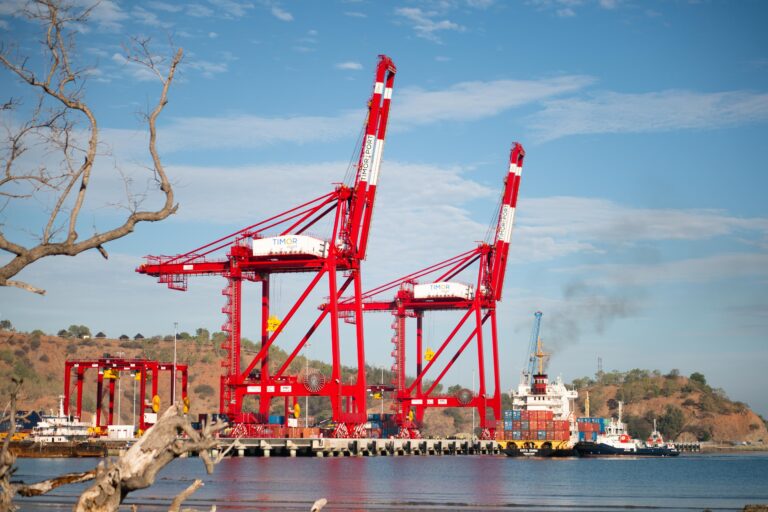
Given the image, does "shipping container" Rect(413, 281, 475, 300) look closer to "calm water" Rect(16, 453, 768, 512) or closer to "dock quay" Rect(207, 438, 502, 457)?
"dock quay" Rect(207, 438, 502, 457)

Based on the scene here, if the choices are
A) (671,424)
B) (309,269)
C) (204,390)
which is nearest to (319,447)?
(309,269)

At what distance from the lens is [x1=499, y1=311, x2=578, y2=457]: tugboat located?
3708 inches

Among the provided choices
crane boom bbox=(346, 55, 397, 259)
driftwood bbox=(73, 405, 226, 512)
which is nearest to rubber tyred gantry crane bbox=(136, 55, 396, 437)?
crane boom bbox=(346, 55, 397, 259)

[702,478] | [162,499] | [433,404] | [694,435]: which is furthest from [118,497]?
[694,435]

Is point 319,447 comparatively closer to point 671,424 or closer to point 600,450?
point 600,450

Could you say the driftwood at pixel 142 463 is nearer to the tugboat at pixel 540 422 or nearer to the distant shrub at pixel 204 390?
the tugboat at pixel 540 422

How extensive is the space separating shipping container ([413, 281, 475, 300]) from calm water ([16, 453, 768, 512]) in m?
32.4

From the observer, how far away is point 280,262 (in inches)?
3113

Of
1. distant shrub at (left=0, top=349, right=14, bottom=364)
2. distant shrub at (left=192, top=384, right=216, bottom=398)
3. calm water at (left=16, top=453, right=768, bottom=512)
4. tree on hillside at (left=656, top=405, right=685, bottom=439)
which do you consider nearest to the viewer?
calm water at (left=16, top=453, right=768, bottom=512)

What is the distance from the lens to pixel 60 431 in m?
90.6

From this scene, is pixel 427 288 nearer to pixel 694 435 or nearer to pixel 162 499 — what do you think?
pixel 162 499

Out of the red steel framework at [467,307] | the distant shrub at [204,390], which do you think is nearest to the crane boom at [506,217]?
the red steel framework at [467,307]

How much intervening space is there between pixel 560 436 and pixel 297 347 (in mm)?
27801

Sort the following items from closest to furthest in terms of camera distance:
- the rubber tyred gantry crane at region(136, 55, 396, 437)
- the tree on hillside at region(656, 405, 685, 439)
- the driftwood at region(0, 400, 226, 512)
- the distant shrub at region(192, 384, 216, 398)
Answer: the driftwood at region(0, 400, 226, 512) → the rubber tyred gantry crane at region(136, 55, 396, 437) → the distant shrub at region(192, 384, 216, 398) → the tree on hillside at region(656, 405, 685, 439)
